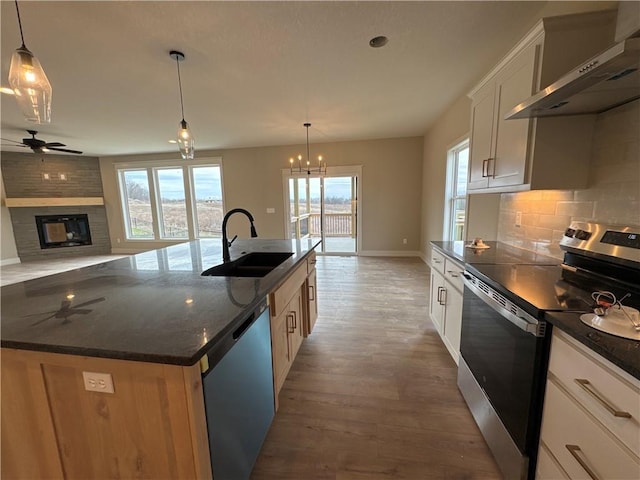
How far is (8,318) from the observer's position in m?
1.00

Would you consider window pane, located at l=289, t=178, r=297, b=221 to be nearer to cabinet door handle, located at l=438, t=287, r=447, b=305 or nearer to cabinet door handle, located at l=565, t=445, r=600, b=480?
cabinet door handle, located at l=438, t=287, r=447, b=305

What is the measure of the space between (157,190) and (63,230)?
2490mm

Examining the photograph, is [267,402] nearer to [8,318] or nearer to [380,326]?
[8,318]

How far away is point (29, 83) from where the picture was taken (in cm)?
137

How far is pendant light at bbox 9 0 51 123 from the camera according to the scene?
4.37 ft

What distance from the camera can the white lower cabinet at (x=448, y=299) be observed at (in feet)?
6.42

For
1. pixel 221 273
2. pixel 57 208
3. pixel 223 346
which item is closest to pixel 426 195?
pixel 221 273

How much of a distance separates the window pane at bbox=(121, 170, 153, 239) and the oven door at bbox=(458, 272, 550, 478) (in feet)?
26.0

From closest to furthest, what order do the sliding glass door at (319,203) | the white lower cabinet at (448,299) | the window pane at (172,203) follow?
the white lower cabinet at (448,299) < the sliding glass door at (319,203) < the window pane at (172,203)

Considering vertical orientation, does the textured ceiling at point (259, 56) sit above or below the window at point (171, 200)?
above

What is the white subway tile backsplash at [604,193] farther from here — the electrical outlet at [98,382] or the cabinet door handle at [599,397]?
the electrical outlet at [98,382]

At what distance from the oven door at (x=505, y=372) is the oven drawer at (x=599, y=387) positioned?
2.7 inches

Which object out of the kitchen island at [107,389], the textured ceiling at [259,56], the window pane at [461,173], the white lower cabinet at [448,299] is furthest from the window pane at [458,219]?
the kitchen island at [107,389]

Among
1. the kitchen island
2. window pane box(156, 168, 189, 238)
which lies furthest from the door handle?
window pane box(156, 168, 189, 238)
